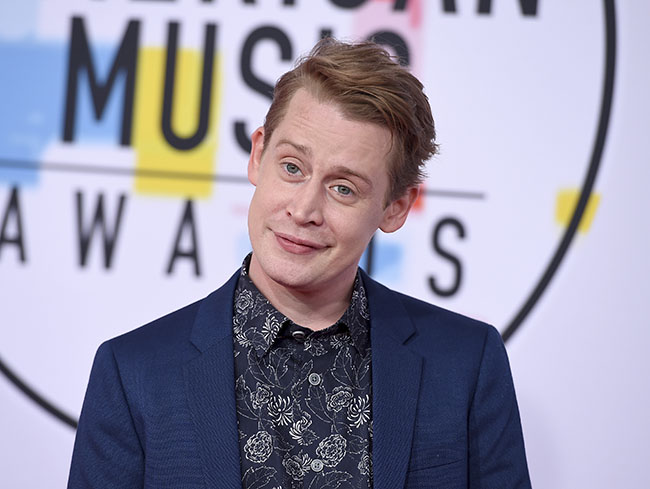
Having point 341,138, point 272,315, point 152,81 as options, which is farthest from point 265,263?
point 152,81

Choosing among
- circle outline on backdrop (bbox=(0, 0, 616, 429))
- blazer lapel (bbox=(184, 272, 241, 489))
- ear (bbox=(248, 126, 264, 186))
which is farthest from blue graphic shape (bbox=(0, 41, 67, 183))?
blazer lapel (bbox=(184, 272, 241, 489))

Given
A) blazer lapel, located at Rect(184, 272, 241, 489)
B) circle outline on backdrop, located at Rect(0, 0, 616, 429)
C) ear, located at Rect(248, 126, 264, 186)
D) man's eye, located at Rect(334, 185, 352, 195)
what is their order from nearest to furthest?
blazer lapel, located at Rect(184, 272, 241, 489) → man's eye, located at Rect(334, 185, 352, 195) → ear, located at Rect(248, 126, 264, 186) → circle outline on backdrop, located at Rect(0, 0, 616, 429)

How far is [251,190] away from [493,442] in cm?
100

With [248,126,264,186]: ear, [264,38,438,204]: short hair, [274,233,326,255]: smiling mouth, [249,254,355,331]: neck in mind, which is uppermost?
[264,38,438,204]: short hair

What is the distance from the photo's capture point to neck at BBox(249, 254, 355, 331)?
5.74 ft

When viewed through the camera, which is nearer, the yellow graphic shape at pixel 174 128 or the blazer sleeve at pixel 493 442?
the blazer sleeve at pixel 493 442

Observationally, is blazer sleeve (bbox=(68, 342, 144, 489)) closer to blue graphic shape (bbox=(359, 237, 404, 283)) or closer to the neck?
the neck

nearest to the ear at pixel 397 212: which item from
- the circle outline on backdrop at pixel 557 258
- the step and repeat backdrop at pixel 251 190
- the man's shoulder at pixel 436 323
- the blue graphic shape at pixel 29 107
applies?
the man's shoulder at pixel 436 323

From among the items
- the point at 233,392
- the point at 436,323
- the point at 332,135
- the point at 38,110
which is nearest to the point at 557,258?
the point at 436,323

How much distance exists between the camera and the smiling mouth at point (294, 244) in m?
1.66

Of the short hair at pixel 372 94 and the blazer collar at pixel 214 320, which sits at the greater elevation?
the short hair at pixel 372 94

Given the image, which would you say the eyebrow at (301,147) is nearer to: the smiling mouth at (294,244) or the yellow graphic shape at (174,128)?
the smiling mouth at (294,244)

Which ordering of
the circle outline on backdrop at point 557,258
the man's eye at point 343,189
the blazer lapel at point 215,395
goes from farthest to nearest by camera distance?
1. the circle outline on backdrop at point 557,258
2. the man's eye at point 343,189
3. the blazer lapel at point 215,395

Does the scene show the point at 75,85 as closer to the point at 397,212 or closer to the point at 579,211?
the point at 397,212
